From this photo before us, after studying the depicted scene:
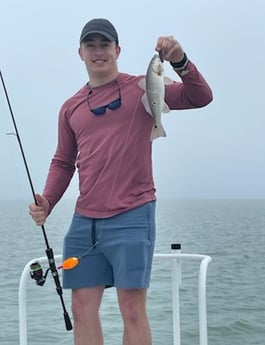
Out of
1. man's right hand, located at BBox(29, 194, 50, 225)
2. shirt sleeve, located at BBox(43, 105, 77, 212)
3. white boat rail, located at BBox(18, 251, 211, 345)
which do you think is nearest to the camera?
man's right hand, located at BBox(29, 194, 50, 225)

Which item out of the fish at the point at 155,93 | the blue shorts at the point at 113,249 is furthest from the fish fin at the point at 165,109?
the blue shorts at the point at 113,249

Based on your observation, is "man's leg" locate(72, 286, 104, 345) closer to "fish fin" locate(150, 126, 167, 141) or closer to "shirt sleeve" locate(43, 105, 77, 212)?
"shirt sleeve" locate(43, 105, 77, 212)

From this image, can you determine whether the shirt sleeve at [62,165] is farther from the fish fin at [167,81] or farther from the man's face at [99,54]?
the fish fin at [167,81]

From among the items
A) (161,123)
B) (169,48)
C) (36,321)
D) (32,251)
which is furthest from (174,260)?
(32,251)

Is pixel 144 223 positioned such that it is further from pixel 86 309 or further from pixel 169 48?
pixel 169 48

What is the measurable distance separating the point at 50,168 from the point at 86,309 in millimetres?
756

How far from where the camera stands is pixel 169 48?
259cm

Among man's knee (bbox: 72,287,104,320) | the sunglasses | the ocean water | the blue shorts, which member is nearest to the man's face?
the sunglasses

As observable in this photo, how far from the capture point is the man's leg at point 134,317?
270 centimetres

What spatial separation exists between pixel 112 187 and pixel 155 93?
48cm

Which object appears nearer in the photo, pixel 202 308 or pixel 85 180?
pixel 85 180

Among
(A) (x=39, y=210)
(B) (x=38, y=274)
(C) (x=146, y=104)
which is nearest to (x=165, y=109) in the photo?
(C) (x=146, y=104)

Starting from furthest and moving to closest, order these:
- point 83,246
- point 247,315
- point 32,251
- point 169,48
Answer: point 32,251 < point 247,315 < point 83,246 < point 169,48

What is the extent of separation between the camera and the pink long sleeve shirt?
2.76 m
